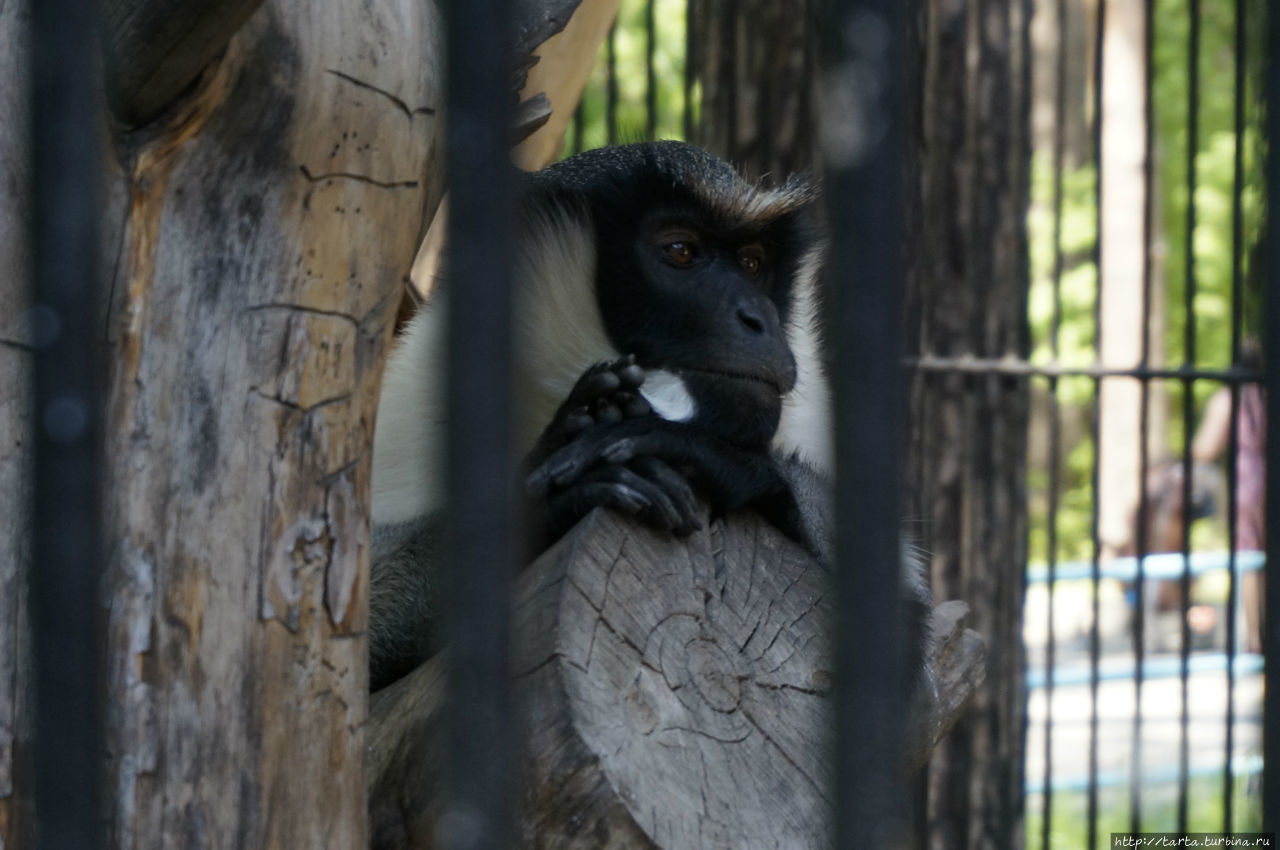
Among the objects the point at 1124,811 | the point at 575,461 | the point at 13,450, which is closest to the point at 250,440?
the point at 13,450

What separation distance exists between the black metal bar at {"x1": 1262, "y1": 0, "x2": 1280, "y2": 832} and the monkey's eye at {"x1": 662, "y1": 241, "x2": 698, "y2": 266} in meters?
1.70

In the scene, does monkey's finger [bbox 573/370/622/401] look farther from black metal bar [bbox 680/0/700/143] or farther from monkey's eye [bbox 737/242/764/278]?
black metal bar [bbox 680/0/700/143]

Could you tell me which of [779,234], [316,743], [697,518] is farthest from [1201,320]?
[316,743]

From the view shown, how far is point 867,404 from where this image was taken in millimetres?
670

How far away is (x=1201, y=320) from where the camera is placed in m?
11.0

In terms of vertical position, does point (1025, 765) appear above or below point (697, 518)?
below

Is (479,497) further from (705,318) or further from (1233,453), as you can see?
(1233,453)

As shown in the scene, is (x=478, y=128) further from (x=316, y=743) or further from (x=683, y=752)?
(x=683, y=752)

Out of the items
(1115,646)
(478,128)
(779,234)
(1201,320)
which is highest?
(1201,320)

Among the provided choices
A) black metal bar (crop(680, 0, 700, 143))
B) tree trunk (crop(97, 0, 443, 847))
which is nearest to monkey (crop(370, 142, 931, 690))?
tree trunk (crop(97, 0, 443, 847))

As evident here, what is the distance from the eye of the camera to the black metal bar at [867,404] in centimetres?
66

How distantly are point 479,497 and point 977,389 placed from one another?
356 centimetres

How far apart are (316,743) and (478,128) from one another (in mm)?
764

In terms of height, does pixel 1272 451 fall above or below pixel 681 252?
below
